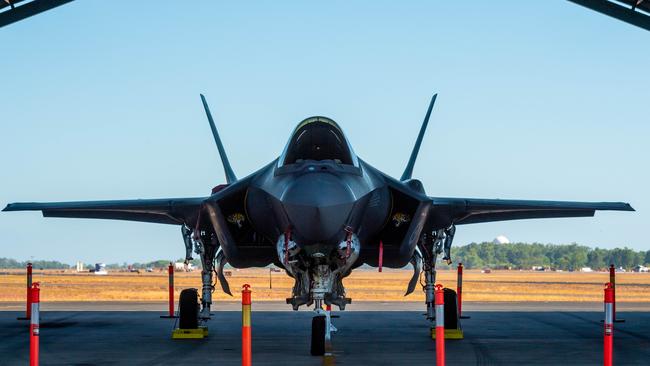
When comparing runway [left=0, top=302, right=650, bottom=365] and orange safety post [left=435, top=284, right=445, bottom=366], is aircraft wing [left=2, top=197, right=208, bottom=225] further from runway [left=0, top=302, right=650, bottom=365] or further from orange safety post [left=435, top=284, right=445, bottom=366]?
orange safety post [left=435, top=284, right=445, bottom=366]

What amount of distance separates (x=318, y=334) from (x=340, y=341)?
256cm

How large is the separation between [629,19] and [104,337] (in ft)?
35.7

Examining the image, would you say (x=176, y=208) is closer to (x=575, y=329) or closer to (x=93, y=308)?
(x=575, y=329)

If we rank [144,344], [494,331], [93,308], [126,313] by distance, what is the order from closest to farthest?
[144,344]
[494,331]
[126,313]
[93,308]

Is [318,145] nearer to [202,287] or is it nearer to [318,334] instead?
[318,334]

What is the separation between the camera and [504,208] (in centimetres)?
1523

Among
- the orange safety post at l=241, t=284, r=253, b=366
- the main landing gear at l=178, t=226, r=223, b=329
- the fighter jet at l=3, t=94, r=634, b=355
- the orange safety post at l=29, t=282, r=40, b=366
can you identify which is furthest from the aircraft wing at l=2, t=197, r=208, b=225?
the orange safety post at l=241, t=284, r=253, b=366

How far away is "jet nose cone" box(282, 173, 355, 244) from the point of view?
989 centimetres

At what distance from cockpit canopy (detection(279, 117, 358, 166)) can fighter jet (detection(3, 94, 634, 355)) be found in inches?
0.5

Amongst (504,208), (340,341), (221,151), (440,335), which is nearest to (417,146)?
(504,208)

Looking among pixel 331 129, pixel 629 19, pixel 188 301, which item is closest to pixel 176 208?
pixel 188 301

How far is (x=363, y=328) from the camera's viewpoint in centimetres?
1678

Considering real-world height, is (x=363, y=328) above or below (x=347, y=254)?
below

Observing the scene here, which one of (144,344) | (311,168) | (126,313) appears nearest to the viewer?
(311,168)
